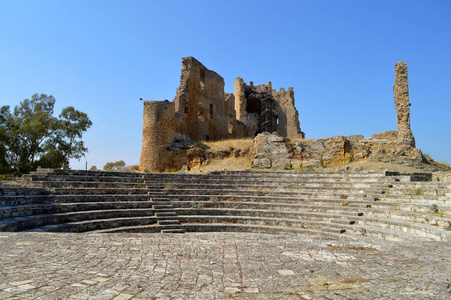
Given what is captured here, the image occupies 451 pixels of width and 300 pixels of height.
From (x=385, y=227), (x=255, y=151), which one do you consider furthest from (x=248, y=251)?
(x=255, y=151)

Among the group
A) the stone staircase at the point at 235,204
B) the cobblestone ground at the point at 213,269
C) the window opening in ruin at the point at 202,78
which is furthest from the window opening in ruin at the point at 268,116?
the cobblestone ground at the point at 213,269

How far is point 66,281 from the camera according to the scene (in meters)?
3.27

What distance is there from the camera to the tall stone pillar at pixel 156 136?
20.1m

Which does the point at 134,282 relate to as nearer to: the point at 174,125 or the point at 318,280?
the point at 318,280

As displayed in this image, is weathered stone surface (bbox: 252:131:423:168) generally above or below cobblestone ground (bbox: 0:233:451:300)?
above

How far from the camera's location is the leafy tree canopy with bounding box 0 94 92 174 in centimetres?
2339

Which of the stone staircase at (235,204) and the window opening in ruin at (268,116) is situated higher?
the window opening in ruin at (268,116)

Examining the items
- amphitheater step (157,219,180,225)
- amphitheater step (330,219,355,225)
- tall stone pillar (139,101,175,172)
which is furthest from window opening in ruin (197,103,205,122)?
amphitheater step (330,219,355,225)

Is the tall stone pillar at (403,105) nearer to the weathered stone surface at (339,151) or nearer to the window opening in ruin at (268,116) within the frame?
the weathered stone surface at (339,151)

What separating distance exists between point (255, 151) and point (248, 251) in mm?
14449

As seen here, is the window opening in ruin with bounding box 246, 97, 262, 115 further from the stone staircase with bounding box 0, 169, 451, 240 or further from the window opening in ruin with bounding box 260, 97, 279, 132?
the stone staircase with bounding box 0, 169, 451, 240

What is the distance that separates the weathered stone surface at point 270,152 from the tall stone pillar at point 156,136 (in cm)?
599

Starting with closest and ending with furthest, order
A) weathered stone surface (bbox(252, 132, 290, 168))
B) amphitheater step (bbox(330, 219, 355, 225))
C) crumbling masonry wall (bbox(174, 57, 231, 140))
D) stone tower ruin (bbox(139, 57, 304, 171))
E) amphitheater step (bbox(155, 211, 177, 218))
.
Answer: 1. amphitheater step (bbox(330, 219, 355, 225))
2. amphitheater step (bbox(155, 211, 177, 218))
3. weathered stone surface (bbox(252, 132, 290, 168))
4. stone tower ruin (bbox(139, 57, 304, 171))
5. crumbling masonry wall (bbox(174, 57, 231, 140))

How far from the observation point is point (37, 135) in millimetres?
24125
